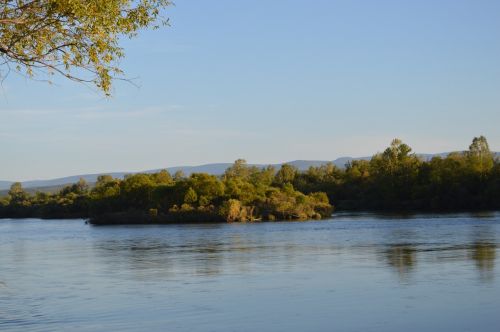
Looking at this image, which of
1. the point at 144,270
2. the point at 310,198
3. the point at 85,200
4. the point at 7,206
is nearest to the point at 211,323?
the point at 144,270

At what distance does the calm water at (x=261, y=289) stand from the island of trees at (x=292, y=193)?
38.2 m

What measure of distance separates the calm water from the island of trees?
38.2 m

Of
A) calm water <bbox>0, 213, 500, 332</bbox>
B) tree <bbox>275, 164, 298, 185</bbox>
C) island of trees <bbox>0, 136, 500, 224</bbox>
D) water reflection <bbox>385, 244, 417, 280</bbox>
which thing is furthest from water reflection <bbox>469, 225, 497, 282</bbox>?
tree <bbox>275, 164, 298, 185</bbox>

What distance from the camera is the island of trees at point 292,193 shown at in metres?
69.8

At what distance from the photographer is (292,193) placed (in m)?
74.4

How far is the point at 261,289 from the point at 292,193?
5625 centimetres

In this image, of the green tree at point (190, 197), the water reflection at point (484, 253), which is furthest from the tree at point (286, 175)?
the water reflection at point (484, 253)

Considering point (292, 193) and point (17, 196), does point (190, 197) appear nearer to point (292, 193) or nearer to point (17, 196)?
point (292, 193)

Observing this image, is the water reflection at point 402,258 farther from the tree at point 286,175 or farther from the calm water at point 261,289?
the tree at point 286,175

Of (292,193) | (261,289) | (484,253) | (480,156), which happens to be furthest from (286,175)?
(261,289)

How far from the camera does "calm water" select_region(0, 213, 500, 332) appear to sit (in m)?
14.0

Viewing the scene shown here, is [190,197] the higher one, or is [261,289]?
[190,197]

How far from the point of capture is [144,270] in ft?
78.0

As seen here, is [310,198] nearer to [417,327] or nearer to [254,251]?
[254,251]
